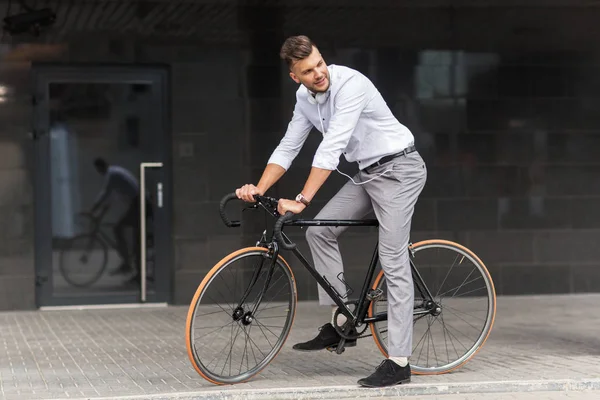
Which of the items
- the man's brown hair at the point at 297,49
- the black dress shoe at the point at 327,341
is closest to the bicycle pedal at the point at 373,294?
the black dress shoe at the point at 327,341

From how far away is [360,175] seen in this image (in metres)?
5.85

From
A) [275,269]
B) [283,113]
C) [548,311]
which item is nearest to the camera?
[275,269]

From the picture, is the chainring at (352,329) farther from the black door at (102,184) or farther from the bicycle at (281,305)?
the black door at (102,184)

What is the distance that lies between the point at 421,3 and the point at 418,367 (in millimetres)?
5044

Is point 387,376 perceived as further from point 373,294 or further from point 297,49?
point 297,49

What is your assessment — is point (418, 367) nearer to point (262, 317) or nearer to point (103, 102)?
point (262, 317)

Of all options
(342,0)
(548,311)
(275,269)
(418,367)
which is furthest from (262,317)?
(342,0)

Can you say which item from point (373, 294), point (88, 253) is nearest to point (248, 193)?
point (373, 294)

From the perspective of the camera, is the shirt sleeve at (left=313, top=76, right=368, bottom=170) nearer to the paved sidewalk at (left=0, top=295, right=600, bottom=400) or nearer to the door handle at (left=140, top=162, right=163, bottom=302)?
the paved sidewalk at (left=0, top=295, right=600, bottom=400)

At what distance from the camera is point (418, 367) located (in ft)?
19.5

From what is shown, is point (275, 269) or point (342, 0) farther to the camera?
point (342, 0)

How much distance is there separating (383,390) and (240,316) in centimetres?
86

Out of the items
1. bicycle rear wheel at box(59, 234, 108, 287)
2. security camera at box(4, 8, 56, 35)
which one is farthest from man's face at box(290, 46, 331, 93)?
bicycle rear wheel at box(59, 234, 108, 287)

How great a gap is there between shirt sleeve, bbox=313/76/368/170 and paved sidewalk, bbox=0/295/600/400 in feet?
3.94
